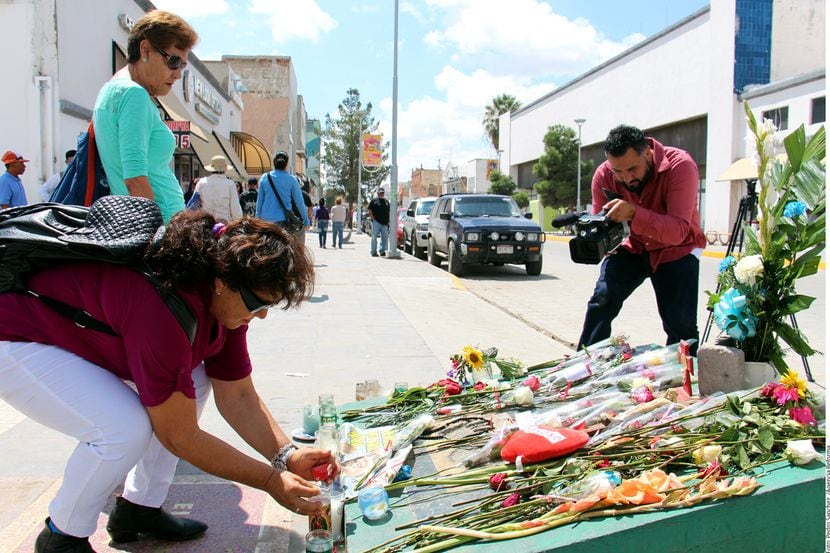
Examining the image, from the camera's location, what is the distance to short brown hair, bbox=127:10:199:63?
3246 mm

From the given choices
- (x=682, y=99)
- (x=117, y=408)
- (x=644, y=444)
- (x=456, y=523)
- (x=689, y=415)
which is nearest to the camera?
(x=117, y=408)

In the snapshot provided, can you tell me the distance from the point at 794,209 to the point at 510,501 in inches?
74.8

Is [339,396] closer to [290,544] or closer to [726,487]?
[290,544]

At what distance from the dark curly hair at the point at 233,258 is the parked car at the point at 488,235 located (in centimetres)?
1162

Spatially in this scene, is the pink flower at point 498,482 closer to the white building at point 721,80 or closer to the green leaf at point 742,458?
the green leaf at point 742,458

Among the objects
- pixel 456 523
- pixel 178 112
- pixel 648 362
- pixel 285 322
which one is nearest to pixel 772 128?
pixel 648 362

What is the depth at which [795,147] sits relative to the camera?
328 cm

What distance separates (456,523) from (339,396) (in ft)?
8.10

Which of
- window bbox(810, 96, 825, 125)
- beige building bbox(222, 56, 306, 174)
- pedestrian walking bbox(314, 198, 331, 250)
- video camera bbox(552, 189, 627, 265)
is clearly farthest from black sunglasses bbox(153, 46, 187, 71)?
beige building bbox(222, 56, 306, 174)

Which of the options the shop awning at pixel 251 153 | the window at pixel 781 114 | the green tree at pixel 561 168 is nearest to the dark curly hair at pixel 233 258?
the window at pixel 781 114

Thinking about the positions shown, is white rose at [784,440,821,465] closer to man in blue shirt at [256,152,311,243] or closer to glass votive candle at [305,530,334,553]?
glass votive candle at [305,530,334,553]

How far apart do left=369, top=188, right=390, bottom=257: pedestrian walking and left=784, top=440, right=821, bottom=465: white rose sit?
15.2 meters

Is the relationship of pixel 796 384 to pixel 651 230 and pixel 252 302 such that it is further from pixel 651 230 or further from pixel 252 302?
pixel 252 302

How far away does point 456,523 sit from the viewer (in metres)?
2.41
